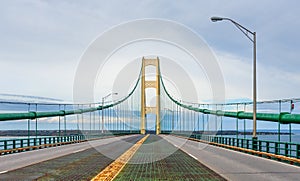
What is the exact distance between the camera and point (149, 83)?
12300 centimetres

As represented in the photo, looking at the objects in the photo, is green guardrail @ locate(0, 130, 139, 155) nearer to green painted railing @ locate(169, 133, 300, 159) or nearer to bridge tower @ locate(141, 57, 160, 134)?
green painted railing @ locate(169, 133, 300, 159)

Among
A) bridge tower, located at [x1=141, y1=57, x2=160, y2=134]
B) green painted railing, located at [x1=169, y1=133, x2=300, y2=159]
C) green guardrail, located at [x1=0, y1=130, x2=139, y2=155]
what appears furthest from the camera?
bridge tower, located at [x1=141, y1=57, x2=160, y2=134]

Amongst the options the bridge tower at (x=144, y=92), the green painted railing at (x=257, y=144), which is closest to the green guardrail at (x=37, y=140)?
the green painted railing at (x=257, y=144)

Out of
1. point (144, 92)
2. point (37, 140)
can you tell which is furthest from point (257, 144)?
point (144, 92)

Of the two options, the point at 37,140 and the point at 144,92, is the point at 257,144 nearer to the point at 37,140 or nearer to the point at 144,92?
the point at 37,140

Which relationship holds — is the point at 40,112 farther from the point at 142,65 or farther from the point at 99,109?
the point at 142,65

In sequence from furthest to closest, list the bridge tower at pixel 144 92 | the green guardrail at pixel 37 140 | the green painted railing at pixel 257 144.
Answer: the bridge tower at pixel 144 92 < the green guardrail at pixel 37 140 < the green painted railing at pixel 257 144

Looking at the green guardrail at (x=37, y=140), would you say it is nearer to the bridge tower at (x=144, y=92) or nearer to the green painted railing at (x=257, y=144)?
the green painted railing at (x=257, y=144)

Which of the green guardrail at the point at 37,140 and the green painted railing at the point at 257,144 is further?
the green guardrail at the point at 37,140

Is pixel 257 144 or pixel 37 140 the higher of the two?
pixel 257 144

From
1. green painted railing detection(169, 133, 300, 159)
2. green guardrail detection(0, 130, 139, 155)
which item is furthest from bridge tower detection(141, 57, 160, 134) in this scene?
green painted railing detection(169, 133, 300, 159)

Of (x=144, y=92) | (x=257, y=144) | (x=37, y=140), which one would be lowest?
(x=37, y=140)

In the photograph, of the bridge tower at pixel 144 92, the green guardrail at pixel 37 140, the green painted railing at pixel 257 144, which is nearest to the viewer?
the green painted railing at pixel 257 144

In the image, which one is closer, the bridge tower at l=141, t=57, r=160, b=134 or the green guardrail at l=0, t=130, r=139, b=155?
the green guardrail at l=0, t=130, r=139, b=155
